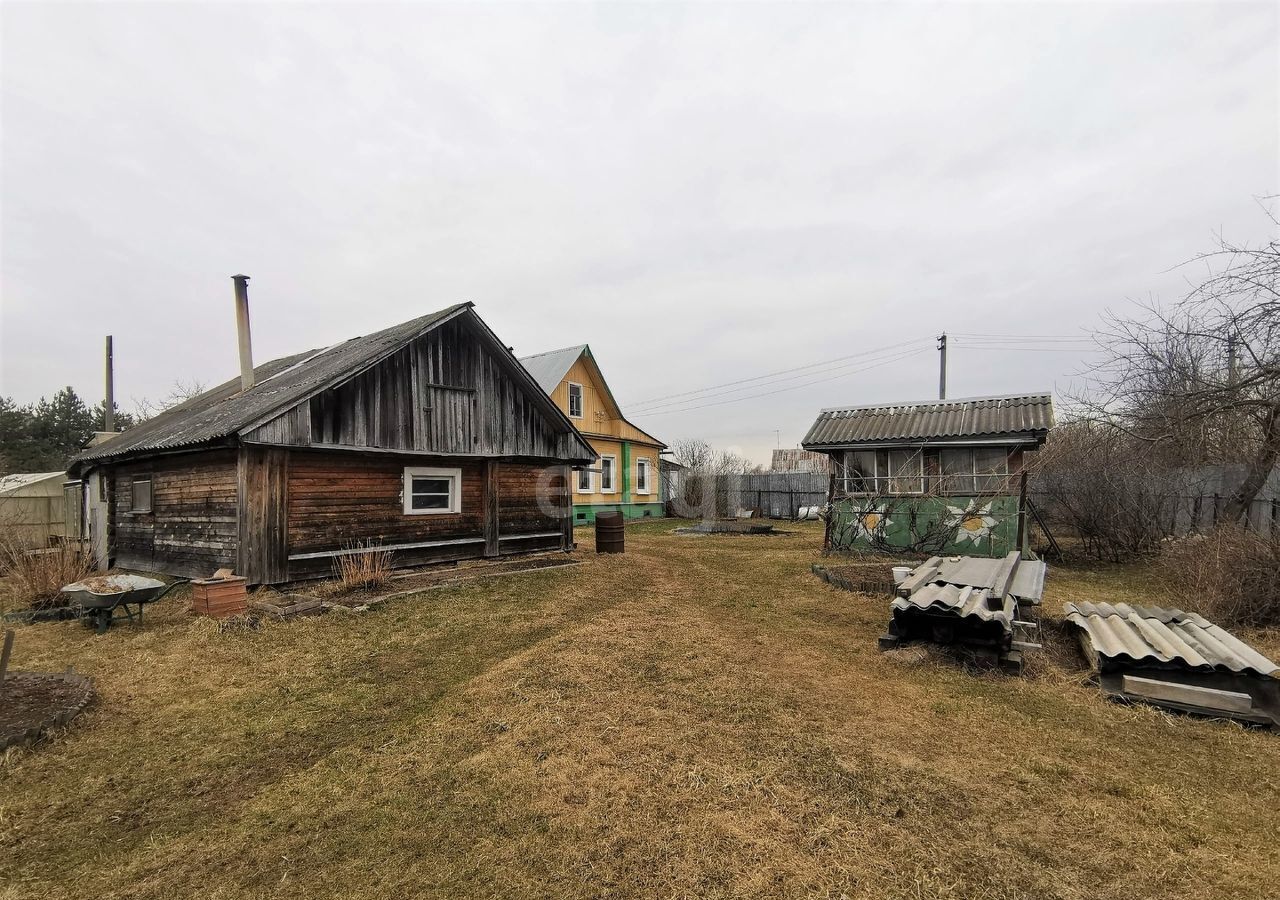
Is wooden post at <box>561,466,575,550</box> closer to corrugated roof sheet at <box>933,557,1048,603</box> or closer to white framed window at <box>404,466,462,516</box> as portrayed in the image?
white framed window at <box>404,466,462,516</box>

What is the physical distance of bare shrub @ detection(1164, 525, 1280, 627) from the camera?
7395 millimetres

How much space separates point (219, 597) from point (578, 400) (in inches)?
680

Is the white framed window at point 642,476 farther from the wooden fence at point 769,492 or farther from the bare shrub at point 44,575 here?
the bare shrub at point 44,575

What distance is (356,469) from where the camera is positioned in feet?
36.1

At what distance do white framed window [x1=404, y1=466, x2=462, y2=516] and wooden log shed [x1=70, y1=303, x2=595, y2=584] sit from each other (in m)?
0.03

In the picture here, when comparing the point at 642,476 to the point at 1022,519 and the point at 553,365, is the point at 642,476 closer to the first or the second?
the point at 553,365

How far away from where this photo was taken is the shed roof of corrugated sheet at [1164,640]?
5.14 meters

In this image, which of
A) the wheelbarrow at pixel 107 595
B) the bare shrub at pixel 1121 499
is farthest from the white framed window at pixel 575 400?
the wheelbarrow at pixel 107 595

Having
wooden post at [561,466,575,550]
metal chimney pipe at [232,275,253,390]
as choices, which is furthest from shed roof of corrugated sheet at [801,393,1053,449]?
metal chimney pipe at [232,275,253,390]

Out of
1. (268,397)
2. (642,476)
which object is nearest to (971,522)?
(268,397)

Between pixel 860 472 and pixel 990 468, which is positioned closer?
pixel 990 468

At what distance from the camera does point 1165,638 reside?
19.3 ft

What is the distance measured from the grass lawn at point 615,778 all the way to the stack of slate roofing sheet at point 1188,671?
0.89 feet

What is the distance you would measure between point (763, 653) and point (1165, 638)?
12.9ft
